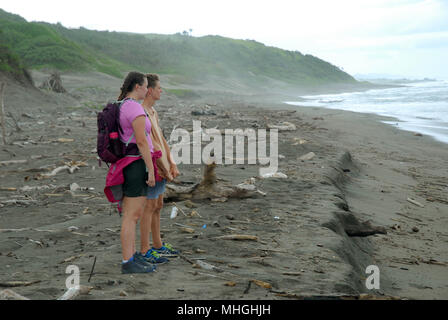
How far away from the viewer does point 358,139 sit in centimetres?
1517

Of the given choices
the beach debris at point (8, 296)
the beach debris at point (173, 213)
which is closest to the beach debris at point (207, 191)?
the beach debris at point (173, 213)

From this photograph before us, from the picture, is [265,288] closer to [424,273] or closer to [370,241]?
[424,273]

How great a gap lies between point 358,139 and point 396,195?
7.31 m

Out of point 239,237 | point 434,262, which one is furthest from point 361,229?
point 239,237

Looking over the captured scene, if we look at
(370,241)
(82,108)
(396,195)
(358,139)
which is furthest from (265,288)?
(82,108)

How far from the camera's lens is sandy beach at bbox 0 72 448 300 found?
353cm

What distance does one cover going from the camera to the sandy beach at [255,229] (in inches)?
139

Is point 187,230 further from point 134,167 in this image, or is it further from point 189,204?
point 134,167

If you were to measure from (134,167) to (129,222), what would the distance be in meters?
0.47

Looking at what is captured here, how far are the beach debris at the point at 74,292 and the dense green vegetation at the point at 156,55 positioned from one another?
22.7m

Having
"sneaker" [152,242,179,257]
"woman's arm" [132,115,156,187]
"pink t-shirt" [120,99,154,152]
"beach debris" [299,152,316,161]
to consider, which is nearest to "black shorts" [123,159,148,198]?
"woman's arm" [132,115,156,187]

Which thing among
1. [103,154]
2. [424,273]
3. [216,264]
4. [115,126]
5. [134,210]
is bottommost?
[424,273]
